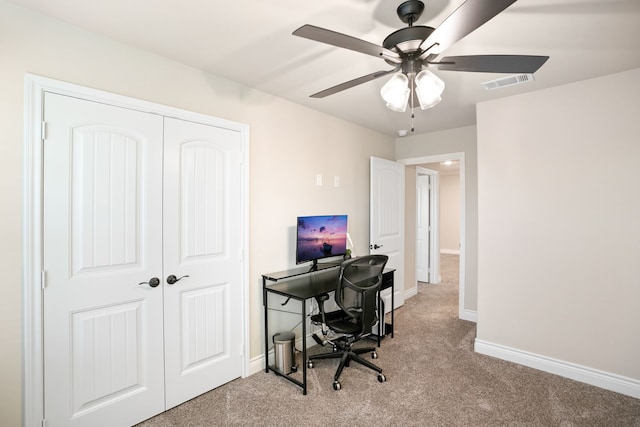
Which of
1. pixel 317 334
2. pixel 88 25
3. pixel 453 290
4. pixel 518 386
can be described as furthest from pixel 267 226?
pixel 453 290

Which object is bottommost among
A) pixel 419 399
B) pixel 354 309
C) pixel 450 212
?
pixel 419 399

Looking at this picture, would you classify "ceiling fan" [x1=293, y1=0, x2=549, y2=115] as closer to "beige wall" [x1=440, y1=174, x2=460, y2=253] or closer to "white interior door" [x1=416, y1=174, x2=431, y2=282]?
"white interior door" [x1=416, y1=174, x2=431, y2=282]

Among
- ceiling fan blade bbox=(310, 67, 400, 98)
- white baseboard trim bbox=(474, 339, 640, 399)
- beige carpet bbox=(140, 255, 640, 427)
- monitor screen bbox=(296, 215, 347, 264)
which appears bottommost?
beige carpet bbox=(140, 255, 640, 427)

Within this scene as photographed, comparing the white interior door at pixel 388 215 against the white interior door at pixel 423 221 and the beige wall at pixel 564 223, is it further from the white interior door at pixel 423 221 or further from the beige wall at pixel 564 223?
the white interior door at pixel 423 221

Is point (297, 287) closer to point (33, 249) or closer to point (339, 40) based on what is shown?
point (33, 249)

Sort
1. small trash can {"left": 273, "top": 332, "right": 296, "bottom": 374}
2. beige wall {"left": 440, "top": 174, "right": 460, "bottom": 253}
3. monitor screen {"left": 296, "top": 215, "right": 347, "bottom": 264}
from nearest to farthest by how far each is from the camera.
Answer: small trash can {"left": 273, "top": 332, "right": 296, "bottom": 374} → monitor screen {"left": 296, "top": 215, "right": 347, "bottom": 264} → beige wall {"left": 440, "top": 174, "right": 460, "bottom": 253}

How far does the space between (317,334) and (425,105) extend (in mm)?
2612

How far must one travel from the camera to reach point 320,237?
326cm

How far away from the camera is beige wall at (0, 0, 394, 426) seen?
1714mm

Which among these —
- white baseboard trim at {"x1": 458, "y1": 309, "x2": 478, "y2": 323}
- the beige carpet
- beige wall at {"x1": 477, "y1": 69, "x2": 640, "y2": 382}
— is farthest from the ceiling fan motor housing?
white baseboard trim at {"x1": 458, "y1": 309, "x2": 478, "y2": 323}

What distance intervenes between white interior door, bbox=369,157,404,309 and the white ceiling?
5.22ft

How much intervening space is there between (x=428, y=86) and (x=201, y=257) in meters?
2.02

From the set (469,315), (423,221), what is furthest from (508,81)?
(423,221)

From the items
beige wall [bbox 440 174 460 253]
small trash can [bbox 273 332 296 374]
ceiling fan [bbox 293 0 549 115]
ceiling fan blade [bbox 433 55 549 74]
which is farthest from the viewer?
beige wall [bbox 440 174 460 253]
